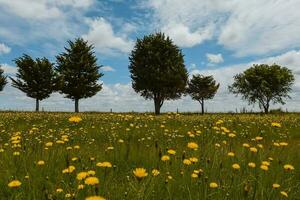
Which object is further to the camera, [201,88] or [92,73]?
[201,88]

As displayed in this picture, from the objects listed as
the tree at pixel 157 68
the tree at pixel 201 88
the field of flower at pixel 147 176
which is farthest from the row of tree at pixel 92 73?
the field of flower at pixel 147 176

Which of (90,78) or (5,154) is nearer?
(5,154)

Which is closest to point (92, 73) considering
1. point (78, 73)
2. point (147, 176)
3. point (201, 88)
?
point (78, 73)

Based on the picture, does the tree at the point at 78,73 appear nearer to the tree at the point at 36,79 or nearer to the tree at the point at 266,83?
the tree at the point at 36,79

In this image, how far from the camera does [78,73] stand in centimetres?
5375

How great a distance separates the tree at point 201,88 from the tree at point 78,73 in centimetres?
2449

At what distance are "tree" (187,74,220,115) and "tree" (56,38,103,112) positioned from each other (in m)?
24.5

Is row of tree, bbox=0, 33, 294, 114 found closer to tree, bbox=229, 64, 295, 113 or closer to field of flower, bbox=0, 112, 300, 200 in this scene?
tree, bbox=229, 64, 295, 113

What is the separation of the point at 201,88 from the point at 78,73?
28.5m

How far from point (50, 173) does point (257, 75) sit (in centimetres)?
6825

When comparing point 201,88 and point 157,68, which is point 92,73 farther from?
point 201,88

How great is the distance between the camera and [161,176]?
446cm

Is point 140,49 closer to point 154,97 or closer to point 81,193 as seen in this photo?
point 154,97

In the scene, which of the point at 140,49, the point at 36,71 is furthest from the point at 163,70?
the point at 36,71
